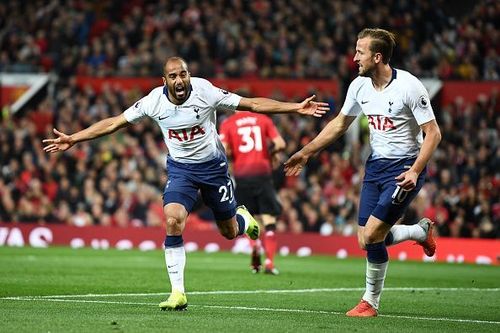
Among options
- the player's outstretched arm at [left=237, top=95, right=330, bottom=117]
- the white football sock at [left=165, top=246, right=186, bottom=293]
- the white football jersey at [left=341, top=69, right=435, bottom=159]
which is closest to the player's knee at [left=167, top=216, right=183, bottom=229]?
the white football sock at [left=165, top=246, right=186, bottom=293]

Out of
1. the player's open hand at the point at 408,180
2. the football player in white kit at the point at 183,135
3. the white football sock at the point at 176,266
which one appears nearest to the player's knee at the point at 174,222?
the football player in white kit at the point at 183,135

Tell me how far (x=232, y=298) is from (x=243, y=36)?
19.3m

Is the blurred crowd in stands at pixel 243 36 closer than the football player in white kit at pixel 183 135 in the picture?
No

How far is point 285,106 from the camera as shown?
35.6 ft

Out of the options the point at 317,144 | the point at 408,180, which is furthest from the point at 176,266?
the point at 408,180

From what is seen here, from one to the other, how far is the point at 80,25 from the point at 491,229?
15415 mm

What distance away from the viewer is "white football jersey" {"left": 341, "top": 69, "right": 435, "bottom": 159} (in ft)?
34.7

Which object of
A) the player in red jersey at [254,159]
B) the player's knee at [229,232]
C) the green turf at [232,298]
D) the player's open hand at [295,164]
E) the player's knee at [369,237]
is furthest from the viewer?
the player in red jersey at [254,159]

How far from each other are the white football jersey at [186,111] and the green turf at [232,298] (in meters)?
1.68

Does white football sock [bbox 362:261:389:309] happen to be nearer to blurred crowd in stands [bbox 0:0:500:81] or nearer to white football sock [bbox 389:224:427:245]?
white football sock [bbox 389:224:427:245]

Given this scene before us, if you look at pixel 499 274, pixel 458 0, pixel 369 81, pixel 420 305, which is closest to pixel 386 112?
pixel 369 81

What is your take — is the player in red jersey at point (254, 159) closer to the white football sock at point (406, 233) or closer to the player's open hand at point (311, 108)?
the white football sock at point (406, 233)

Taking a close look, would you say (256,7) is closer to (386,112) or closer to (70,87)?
(70,87)

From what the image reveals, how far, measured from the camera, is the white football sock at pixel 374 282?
10.7 m
